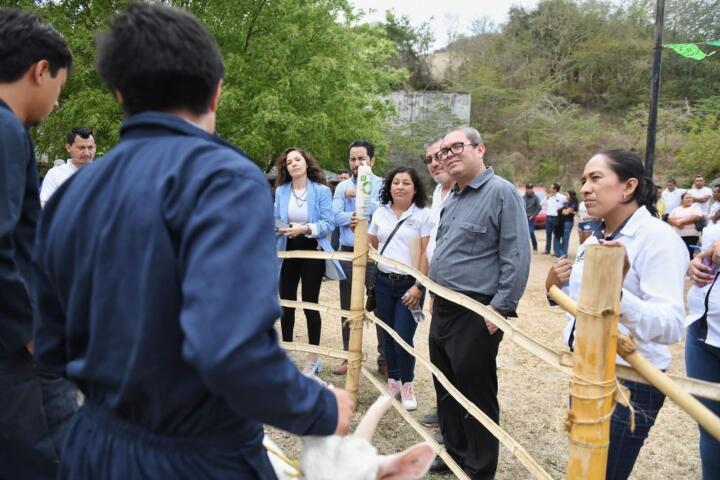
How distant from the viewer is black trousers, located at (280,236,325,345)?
15.6 feet

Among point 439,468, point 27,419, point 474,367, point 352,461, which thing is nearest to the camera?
point 352,461

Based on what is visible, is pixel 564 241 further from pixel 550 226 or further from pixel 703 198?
pixel 703 198

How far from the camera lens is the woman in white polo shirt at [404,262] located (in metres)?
4.21

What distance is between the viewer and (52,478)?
6.25 feet

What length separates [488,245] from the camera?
3072mm

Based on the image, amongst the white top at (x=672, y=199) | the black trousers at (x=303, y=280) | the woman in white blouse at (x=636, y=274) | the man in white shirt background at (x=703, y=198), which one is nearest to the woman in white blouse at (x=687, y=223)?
the man in white shirt background at (x=703, y=198)

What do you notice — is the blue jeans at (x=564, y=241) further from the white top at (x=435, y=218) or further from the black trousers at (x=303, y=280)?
the black trousers at (x=303, y=280)

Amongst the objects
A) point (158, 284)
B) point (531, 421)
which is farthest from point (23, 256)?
point (531, 421)

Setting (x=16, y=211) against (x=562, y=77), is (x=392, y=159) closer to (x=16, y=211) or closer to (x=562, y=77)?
(x=562, y=77)

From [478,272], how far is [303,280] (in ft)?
6.72

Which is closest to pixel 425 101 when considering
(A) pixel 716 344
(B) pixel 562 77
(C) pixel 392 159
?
(C) pixel 392 159

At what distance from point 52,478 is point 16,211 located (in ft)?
3.14

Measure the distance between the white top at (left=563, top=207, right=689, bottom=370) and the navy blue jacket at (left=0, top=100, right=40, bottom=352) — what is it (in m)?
1.95

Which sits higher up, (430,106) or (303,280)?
(430,106)
